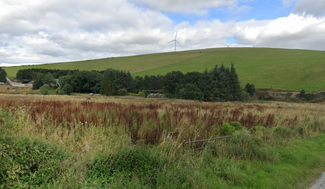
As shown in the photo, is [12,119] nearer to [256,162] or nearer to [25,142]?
[25,142]

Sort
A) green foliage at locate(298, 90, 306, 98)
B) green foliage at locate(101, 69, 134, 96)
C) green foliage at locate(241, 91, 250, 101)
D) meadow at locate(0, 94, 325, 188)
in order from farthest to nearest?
1. green foliage at locate(101, 69, 134, 96)
2. green foliage at locate(241, 91, 250, 101)
3. green foliage at locate(298, 90, 306, 98)
4. meadow at locate(0, 94, 325, 188)

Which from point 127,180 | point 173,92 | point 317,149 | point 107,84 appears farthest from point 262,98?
point 127,180

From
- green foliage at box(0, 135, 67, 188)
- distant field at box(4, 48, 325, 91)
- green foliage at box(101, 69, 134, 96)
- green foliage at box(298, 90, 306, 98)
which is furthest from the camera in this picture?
green foliage at box(101, 69, 134, 96)

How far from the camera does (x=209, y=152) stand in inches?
273

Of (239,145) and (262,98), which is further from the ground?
(239,145)

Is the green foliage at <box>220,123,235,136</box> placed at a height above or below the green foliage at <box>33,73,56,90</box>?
below

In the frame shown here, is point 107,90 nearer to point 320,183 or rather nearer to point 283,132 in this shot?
point 283,132

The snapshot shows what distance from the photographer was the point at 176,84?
7719cm

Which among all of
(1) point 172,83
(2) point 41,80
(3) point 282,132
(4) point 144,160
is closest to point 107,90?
(1) point 172,83

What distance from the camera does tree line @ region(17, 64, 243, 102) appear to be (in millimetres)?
66938

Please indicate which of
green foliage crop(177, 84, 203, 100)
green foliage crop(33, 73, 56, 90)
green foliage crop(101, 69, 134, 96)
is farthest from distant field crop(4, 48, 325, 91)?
green foliage crop(33, 73, 56, 90)

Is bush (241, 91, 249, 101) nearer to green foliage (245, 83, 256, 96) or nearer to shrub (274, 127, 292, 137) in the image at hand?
green foliage (245, 83, 256, 96)

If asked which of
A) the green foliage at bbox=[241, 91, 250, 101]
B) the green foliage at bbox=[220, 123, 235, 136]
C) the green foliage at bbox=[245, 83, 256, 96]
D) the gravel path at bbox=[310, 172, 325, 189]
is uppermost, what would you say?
the green foliage at bbox=[220, 123, 235, 136]

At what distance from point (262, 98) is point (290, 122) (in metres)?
62.5
